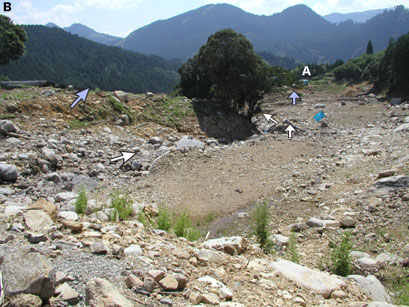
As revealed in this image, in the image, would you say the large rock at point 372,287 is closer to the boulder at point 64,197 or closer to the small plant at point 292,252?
the small plant at point 292,252

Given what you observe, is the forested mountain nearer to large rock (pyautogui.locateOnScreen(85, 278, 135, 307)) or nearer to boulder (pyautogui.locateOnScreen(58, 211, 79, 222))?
boulder (pyautogui.locateOnScreen(58, 211, 79, 222))

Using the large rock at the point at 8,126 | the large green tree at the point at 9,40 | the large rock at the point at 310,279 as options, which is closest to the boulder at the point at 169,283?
the large rock at the point at 310,279

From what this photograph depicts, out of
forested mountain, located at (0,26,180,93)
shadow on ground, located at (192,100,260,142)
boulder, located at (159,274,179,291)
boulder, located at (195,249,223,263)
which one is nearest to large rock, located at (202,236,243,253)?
boulder, located at (195,249,223,263)

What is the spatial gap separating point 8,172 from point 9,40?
18.4 meters

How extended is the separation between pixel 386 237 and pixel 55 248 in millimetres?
5263

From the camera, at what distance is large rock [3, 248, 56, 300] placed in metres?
2.73

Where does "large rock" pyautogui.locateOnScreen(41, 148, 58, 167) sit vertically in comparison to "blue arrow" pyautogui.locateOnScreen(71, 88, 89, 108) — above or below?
below

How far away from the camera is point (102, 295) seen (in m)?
2.86

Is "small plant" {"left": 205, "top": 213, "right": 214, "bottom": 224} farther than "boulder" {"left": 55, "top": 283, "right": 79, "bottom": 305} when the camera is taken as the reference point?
Yes

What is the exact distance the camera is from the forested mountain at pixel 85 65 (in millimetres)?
65438

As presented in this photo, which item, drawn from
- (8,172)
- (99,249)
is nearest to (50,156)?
(8,172)

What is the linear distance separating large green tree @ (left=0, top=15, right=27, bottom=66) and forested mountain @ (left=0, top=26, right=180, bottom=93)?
37.9 m

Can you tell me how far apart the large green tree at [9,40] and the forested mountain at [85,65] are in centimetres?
3790

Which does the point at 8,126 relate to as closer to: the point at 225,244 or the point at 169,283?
the point at 225,244
